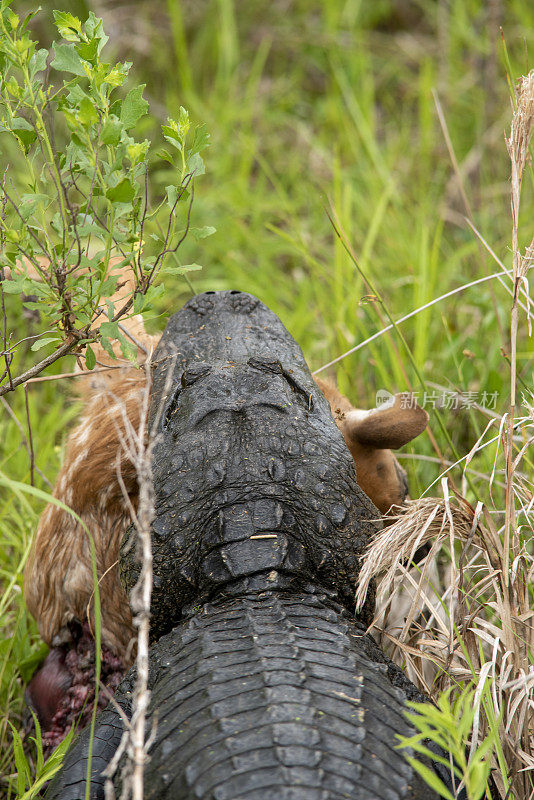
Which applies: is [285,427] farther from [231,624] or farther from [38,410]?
[38,410]

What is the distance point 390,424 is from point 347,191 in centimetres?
215

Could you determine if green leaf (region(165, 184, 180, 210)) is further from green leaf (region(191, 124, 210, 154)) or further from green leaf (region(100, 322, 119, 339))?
green leaf (region(100, 322, 119, 339))

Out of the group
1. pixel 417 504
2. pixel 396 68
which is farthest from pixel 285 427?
pixel 396 68

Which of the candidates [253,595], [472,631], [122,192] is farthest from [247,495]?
[122,192]

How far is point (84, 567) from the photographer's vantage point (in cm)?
243

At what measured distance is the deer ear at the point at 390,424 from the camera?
2.25m

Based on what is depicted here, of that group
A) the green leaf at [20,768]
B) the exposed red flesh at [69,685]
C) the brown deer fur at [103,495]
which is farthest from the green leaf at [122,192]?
the green leaf at [20,768]

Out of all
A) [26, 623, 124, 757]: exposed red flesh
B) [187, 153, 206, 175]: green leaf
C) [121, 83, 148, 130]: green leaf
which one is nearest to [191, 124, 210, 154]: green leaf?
[187, 153, 206, 175]: green leaf

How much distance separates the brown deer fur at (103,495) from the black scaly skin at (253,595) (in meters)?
0.19

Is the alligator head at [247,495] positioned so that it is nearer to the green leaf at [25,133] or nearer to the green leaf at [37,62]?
the green leaf at [25,133]

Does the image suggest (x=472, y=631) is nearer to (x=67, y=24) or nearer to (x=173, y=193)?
(x=173, y=193)

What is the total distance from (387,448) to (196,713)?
1039 mm

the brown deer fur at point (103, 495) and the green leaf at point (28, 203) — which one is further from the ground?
the green leaf at point (28, 203)

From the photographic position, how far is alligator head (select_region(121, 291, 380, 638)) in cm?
191
